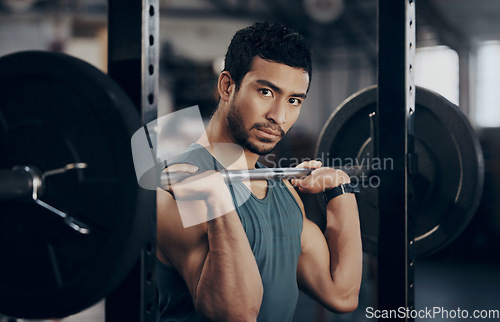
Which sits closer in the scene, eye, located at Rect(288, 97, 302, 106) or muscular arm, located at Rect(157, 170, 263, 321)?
muscular arm, located at Rect(157, 170, 263, 321)

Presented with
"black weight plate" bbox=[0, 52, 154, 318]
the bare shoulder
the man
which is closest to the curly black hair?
the man

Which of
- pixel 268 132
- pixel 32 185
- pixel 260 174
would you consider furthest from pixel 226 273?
pixel 32 185

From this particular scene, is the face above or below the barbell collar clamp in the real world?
above

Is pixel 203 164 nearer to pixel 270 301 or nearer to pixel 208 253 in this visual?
pixel 208 253

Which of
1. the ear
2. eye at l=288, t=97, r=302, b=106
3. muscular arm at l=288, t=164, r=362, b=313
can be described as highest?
the ear

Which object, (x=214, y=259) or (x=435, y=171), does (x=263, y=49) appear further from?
(x=435, y=171)

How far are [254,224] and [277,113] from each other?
0.74 ft

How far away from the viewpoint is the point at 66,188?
65cm

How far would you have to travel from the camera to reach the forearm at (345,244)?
1147 mm

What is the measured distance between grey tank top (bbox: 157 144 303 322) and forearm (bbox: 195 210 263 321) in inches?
2.2

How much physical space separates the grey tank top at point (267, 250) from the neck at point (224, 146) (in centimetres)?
2

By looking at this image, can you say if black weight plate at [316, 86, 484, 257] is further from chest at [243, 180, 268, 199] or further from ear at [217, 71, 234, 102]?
ear at [217, 71, 234, 102]

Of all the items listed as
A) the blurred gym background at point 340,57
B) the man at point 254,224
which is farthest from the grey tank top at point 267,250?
the blurred gym background at point 340,57

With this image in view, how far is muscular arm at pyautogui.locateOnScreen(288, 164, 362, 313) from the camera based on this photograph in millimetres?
1147
